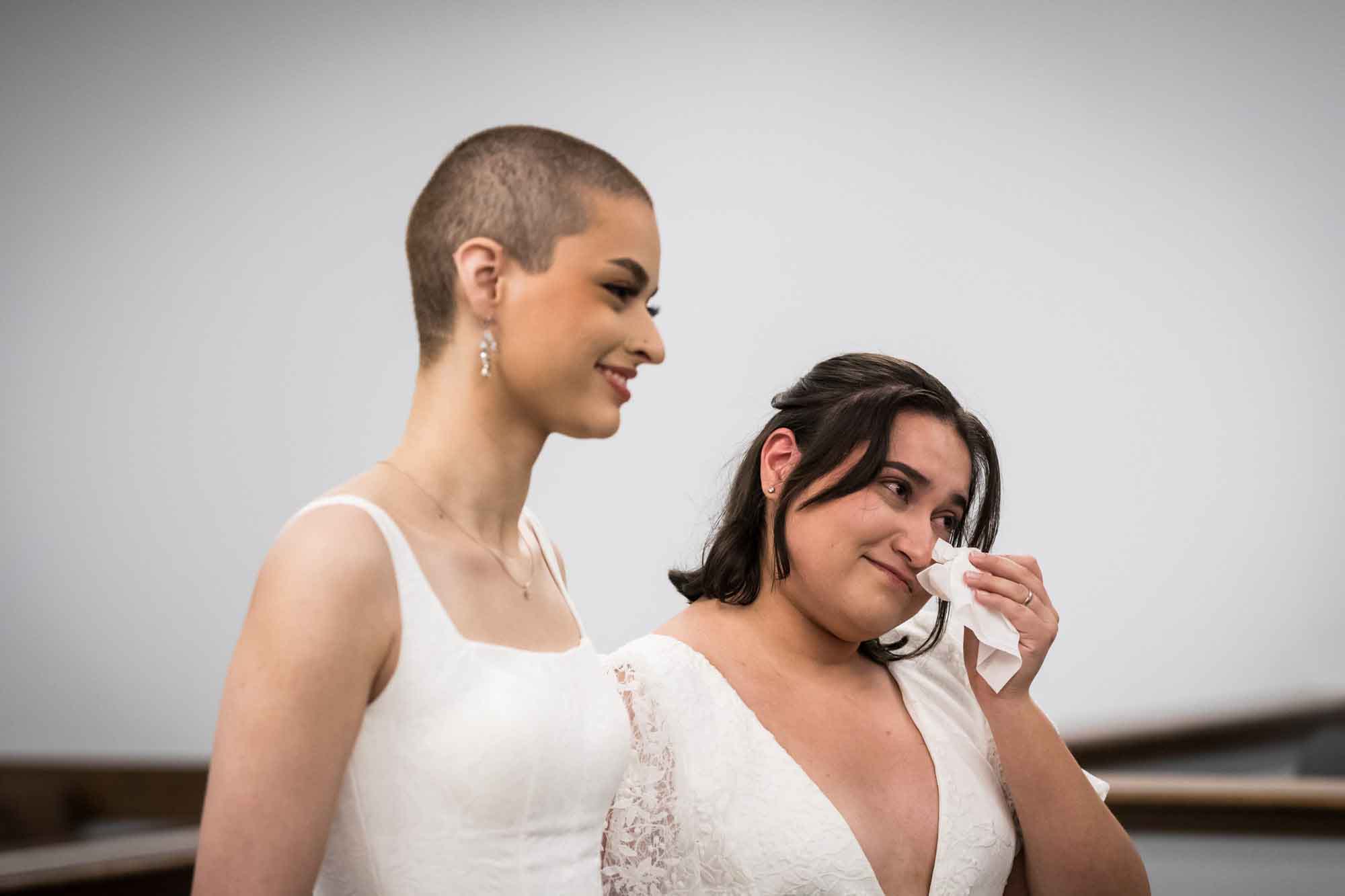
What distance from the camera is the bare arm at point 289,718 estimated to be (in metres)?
0.89

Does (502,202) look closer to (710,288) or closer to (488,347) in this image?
(488,347)

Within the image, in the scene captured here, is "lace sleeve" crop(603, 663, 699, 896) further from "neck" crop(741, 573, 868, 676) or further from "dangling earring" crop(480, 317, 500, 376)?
"dangling earring" crop(480, 317, 500, 376)

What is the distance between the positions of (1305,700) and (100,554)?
3.70 meters

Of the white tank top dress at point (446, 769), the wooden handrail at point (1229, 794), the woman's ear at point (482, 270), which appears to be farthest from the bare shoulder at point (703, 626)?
the wooden handrail at point (1229, 794)

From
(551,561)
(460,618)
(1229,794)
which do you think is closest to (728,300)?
(1229,794)

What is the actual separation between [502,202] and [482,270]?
0.20 ft

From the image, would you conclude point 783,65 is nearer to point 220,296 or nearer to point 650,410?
point 650,410

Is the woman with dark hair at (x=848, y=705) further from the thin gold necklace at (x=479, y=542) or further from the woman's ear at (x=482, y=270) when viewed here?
the woman's ear at (x=482, y=270)

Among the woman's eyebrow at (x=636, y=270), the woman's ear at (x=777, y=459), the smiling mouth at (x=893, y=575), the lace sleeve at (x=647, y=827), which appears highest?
the woman's eyebrow at (x=636, y=270)

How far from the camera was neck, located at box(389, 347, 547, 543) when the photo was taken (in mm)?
1089

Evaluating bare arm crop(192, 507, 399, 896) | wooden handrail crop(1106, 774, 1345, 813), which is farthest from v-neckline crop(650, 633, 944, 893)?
wooden handrail crop(1106, 774, 1345, 813)

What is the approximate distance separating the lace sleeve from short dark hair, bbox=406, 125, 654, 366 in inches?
23.6

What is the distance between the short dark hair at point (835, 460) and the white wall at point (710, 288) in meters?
1.48

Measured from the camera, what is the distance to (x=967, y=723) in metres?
1.78
